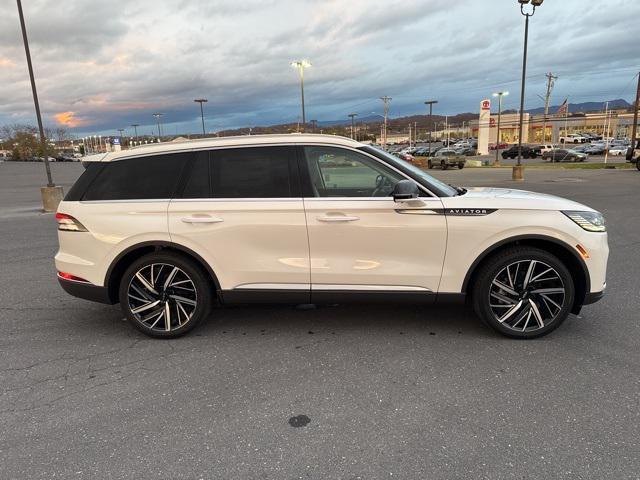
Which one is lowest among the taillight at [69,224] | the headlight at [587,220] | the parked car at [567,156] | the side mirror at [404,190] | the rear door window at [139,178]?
the parked car at [567,156]

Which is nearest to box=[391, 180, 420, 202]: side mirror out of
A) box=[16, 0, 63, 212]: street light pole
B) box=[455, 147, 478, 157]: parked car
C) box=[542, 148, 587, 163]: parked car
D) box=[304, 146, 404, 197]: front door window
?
box=[304, 146, 404, 197]: front door window

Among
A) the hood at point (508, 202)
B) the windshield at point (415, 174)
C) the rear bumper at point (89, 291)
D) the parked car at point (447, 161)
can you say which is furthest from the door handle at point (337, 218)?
the parked car at point (447, 161)

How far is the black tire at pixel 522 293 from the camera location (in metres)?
3.85

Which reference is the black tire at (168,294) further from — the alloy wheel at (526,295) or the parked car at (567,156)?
the parked car at (567,156)

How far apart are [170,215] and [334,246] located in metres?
1.48

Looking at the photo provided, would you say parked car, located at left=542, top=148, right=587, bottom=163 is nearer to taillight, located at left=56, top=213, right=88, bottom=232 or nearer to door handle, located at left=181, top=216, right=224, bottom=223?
door handle, located at left=181, top=216, right=224, bottom=223

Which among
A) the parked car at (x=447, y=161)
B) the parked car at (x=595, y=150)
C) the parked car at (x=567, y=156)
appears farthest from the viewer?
the parked car at (x=595, y=150)

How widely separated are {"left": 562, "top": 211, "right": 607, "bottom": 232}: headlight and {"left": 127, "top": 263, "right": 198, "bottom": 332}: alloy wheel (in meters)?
3.37

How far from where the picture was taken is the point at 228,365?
144 inches

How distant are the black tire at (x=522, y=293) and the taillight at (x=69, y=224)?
3.58m

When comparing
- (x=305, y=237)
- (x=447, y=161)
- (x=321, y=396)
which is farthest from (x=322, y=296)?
(x=447, y=161)

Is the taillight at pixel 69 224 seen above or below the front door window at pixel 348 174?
below

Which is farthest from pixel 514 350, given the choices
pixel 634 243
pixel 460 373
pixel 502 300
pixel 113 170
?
pixel 634 243

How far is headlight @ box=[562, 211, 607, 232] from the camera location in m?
3.84
